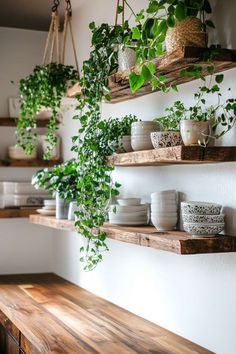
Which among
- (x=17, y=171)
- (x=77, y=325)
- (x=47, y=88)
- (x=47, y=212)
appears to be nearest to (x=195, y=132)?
(x=77, y=325)

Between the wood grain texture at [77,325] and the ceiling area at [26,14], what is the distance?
1.80 meters

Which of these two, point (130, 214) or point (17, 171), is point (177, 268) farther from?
point (17, 171)

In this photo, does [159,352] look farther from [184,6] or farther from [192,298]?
[184,6]

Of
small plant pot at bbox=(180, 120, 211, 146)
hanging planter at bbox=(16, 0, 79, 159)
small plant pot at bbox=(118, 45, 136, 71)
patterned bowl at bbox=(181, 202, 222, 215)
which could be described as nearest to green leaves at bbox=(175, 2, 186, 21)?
small plant pot at bbox=(180, 120, 211, 146)

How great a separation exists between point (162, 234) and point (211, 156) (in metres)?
0.44

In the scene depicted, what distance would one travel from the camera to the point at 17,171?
15.2 ft

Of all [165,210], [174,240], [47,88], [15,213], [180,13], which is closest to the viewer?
[180,13]

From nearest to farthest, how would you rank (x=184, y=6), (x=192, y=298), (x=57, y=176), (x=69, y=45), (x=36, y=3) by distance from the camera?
(x=184, y=6)
(x=192, y=298)
(x=57, y=176)
(x=36, y=3)
(x=69, y=45)

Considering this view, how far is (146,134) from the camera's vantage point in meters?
2.72

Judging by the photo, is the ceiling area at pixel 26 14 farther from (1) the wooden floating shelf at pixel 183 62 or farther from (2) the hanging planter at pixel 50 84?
(1) the wooden floating shelf at pixel 183 62

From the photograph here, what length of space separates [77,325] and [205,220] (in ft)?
3.23

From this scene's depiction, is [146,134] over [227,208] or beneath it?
over

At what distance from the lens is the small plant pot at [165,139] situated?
2441mm

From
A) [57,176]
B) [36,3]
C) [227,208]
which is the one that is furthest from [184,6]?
[36,3]
